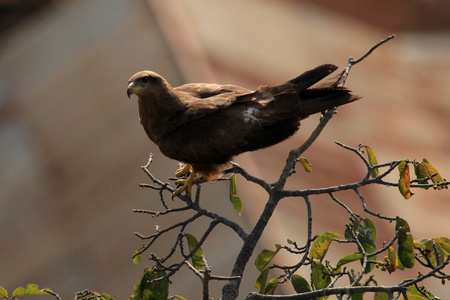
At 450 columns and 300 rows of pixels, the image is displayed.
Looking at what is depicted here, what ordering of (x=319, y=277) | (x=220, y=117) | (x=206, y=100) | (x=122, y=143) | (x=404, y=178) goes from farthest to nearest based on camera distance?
1. (x=122, y=143)
2. (x=206, y=100)
3. (x=220, y=117)
4. (x=319, y=277)
5. (x=404, y=178)

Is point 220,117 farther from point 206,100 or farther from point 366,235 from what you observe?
point 366,235

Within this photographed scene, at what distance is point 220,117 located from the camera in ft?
16.8

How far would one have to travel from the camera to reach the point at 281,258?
884cm

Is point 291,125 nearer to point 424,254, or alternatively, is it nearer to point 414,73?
point 424,254

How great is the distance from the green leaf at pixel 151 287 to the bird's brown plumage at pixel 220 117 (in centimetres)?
131

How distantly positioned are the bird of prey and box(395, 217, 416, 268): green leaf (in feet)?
3.87

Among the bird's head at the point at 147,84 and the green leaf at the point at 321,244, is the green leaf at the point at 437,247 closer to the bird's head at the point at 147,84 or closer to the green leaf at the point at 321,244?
the green leaf at the point at 321,244

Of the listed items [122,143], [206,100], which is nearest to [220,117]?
[206,100]

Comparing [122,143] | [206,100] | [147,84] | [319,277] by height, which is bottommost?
[319,277]

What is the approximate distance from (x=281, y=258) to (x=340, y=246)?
1.47 m

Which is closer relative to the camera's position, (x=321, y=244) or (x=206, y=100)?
(x=321, y=244)

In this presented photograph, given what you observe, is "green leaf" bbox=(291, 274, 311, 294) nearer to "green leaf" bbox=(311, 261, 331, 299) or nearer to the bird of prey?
"green leaf" bbox=(311, 261, 331, 299)

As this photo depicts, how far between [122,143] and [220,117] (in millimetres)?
6589

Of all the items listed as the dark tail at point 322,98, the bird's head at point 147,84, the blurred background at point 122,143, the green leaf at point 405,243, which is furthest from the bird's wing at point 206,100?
the blurred background at point 122,143
